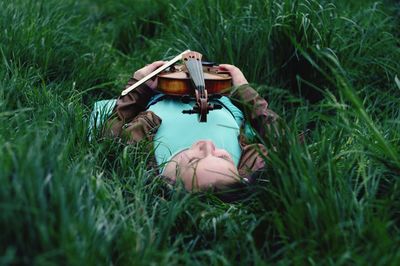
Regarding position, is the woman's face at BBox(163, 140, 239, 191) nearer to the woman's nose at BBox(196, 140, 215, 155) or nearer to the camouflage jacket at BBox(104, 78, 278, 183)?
the woman's nose at BBox(196, 140, 215, 155)

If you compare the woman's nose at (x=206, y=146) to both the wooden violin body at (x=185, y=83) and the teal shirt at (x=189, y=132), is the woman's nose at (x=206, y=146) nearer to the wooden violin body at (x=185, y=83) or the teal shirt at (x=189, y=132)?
the teal shirt at (x=189, y=132)

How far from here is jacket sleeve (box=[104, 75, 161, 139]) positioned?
324 cm

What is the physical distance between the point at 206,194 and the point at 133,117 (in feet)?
2.67

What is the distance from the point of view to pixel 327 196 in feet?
7.70

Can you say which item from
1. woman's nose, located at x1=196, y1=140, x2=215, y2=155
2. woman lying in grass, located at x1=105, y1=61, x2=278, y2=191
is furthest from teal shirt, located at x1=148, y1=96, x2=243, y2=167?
woman's nose, located at x1=196, y1=140, x2=215, y2=155

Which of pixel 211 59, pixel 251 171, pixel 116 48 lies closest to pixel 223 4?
pixel 211 59


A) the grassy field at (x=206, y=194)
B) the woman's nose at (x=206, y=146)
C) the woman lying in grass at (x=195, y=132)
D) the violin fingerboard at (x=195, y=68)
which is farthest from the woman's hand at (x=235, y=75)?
the woman's nose at (x=206, y=146)

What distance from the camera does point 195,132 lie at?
10.6 feet

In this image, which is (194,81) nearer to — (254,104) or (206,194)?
(254,104)

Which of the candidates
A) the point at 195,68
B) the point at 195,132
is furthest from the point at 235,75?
the point at 195,132

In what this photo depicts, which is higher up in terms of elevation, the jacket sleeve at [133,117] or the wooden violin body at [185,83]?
the wooden violin body at [185,83]

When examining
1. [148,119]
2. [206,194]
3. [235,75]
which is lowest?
[206,194]

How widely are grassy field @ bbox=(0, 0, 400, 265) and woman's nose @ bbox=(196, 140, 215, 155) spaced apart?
0.23m

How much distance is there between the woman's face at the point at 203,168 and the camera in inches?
112
